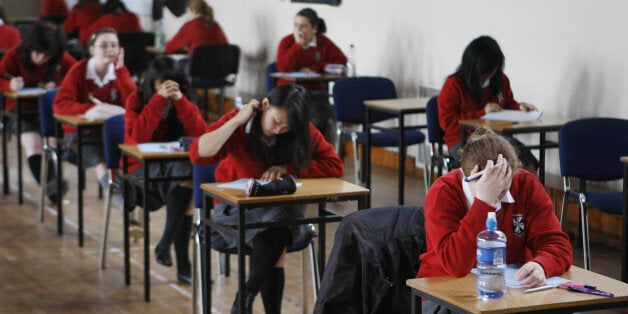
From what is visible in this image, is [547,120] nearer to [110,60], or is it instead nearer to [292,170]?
[292,170]

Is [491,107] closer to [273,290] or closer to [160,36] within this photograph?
[273,290]

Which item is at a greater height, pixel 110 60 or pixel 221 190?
pixel 110 60

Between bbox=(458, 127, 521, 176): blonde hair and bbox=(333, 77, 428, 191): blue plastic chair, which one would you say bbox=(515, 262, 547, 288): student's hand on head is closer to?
bbox=(458, 127, 521, 176): blonde hair

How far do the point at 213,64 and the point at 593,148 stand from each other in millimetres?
5009

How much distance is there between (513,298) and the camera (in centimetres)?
258


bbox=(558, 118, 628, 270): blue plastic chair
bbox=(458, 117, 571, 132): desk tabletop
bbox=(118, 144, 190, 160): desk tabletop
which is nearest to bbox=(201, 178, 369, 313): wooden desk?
bbox=(118, 144, 190, 160): desk tabletop

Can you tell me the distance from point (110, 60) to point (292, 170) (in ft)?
7.74

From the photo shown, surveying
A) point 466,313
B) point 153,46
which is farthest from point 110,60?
point 153,46

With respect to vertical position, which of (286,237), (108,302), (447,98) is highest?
(447,98)

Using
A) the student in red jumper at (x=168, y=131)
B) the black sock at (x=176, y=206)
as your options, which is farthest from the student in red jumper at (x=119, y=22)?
the black sock at (x=176, y=206)

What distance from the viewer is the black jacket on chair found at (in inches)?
117

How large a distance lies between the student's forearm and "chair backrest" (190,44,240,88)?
16.9ft

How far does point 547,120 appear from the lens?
5.91m

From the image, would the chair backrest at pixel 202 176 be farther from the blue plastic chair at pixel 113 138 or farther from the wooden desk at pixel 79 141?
the wooden desk at pixel 79 141
